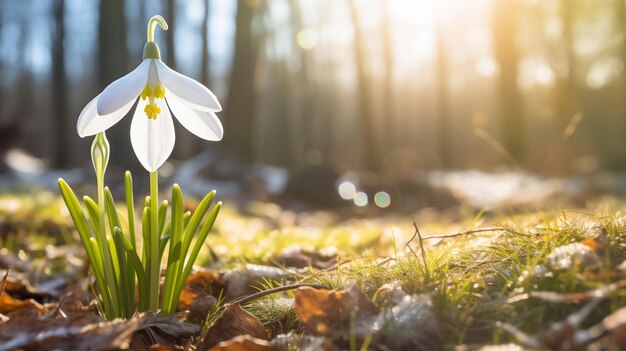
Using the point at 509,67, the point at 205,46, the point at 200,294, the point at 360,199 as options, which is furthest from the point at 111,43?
the point at 200,294

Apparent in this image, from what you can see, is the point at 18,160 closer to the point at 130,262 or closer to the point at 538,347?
the point at 130,262

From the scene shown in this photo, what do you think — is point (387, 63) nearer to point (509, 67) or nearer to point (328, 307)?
point (509, 67)

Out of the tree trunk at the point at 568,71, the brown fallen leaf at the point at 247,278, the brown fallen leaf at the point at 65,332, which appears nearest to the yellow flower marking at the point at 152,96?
the brown fallen leaf at the point at 65,332

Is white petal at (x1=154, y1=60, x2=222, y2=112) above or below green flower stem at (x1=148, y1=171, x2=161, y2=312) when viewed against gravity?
above

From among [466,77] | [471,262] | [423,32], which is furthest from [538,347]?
[466,77]

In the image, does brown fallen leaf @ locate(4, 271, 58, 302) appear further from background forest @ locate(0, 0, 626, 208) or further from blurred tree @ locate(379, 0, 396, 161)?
blurred tree @ locate(379, 0, 396, 161)

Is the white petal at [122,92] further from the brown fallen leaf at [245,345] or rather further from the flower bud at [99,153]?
the brown fallen leaf at [245,345]

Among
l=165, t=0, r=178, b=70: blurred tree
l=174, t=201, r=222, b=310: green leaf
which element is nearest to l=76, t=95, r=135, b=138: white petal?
l=174, t=201, r=222, b=310: green leaf
